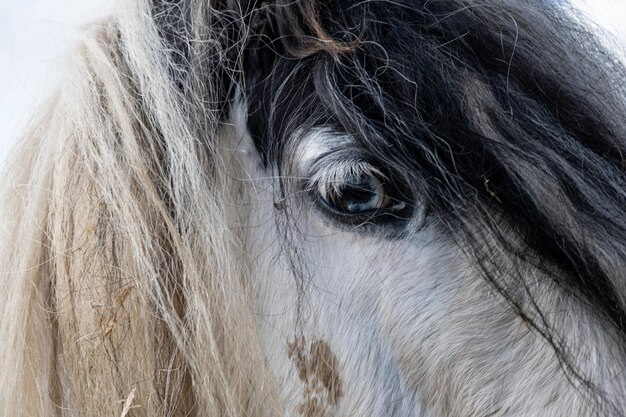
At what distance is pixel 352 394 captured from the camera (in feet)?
2.51

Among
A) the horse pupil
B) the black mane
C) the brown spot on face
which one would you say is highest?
the black mane

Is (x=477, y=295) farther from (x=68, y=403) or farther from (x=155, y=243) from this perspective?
(x=68, y=403)

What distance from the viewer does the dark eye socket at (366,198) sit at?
76 centimetres

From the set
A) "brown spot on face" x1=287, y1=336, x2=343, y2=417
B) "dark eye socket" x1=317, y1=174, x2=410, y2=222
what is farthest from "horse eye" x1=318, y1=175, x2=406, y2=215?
"brown spot on face" x1=287, y1=336, x2=343, y2=417

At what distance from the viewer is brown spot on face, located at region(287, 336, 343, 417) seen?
2.52 ft

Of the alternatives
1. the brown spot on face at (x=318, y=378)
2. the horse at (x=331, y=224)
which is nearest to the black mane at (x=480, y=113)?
the horse at (x=331, y=224)

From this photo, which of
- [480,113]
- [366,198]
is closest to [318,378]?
[366,198]

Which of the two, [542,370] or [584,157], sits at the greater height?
[584,157]

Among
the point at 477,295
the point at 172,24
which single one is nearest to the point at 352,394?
the point at 477,295

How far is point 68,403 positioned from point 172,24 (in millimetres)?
535

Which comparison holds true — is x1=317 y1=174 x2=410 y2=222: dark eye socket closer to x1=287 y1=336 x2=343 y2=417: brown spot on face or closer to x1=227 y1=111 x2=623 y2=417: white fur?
x1=227 y1=111 x2=623 y2=417: white fur

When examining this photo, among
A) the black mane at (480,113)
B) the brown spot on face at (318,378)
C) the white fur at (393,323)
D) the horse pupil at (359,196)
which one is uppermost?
the black mane at (480,113)

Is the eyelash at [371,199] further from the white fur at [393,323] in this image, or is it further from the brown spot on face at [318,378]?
the brown spot on face at [318,378]

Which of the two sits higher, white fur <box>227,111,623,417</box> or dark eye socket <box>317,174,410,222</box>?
dark eye socket <box>317,174,410,222</box>
